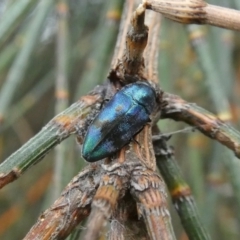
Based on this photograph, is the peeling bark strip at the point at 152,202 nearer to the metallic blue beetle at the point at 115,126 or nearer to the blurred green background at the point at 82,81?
the metallic blue beetle at the point at 115,126

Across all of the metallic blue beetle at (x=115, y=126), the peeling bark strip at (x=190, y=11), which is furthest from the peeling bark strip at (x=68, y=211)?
the peeling bark strip at (x=190, y=11)

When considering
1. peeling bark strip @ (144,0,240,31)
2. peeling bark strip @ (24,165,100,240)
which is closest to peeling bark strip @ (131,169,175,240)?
peeling bark strip @ (24,165,100,240)

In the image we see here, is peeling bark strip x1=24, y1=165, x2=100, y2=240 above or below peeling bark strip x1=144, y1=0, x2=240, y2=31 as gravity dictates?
below

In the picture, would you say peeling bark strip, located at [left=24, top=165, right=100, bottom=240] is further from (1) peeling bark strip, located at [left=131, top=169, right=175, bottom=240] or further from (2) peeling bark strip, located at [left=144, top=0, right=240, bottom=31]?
(2) peeling bark strip, located at [left=144, top=0, right=240, bottom=31]

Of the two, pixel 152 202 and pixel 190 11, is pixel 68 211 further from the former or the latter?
pixel 190 11

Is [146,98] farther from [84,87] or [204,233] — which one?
[84,87]

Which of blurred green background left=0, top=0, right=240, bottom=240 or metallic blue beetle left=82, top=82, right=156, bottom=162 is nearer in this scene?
metallic blue beetle left=82, top=82, right=156, bottom=162
